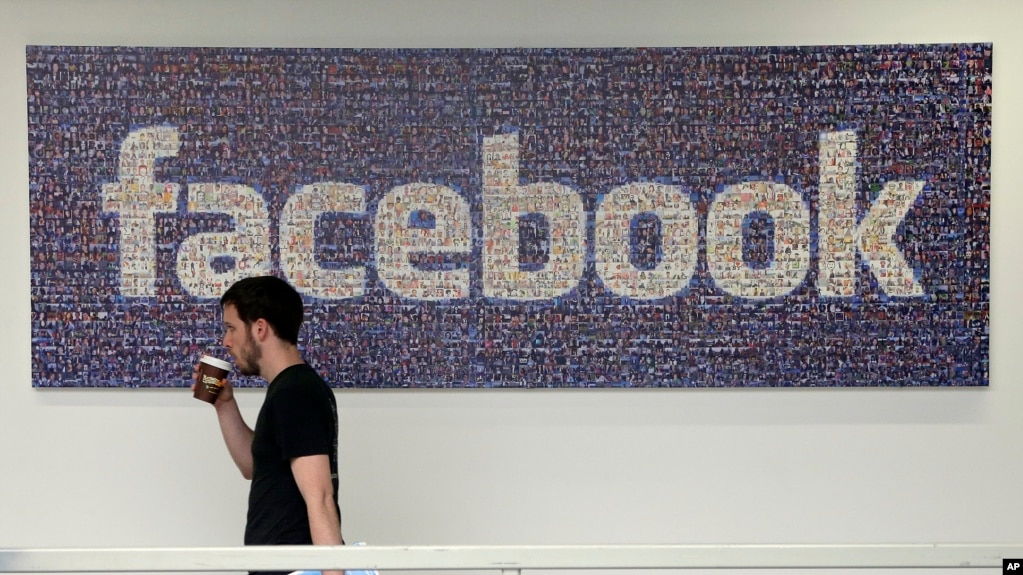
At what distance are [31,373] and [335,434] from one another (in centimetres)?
122

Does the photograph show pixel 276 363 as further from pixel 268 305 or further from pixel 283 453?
pixel 283 453

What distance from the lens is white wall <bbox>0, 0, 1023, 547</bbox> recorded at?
2.65m

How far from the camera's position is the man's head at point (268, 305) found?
1.99 meters

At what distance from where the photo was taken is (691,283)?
2643 mm

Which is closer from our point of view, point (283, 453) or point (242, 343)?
point (283, 453)

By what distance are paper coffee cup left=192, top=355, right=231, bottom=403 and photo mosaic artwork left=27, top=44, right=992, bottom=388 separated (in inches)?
18.3

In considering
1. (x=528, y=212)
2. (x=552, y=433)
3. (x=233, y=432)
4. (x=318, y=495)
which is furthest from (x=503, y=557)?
(x=528, y=212)

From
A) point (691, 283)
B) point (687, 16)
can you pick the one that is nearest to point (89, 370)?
point (691, 283)

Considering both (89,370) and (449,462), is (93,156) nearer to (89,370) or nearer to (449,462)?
(89,370)

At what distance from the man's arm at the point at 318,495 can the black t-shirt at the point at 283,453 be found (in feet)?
0.09

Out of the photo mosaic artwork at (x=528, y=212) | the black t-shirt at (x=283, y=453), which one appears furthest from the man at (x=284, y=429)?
the photo mosaic artwork at (x=528, y=212)

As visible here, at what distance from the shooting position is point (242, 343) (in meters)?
2.00

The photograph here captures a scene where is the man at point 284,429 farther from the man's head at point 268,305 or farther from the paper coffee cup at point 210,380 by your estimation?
the paper coffee cup at point 210,380

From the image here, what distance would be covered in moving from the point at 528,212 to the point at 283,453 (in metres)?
1.10
